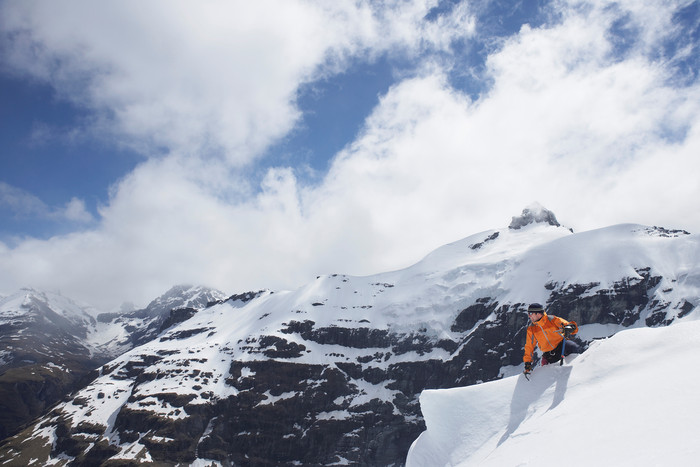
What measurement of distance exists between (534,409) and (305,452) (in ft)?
682

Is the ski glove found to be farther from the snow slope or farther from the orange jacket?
the snow slope

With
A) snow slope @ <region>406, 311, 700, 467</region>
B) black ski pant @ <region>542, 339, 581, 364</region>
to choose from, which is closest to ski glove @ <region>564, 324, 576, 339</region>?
black ski pant @ <region>542, 339, 581, 364</region>

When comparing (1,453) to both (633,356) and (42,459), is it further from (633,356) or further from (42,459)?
(633,356)

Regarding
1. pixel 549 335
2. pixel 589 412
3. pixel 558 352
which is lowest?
pixel 589 412

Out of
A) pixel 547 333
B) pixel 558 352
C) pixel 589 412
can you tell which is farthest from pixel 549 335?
pixel 589 412

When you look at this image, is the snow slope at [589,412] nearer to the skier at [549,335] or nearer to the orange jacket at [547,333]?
the skier at [549,335]

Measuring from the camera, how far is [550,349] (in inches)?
512

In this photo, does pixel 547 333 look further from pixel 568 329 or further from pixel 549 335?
pixel 568 329

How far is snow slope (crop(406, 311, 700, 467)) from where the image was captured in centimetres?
698

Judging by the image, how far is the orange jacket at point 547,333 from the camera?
1298 cm

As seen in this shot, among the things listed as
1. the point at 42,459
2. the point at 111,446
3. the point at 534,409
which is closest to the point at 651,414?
the point at 534,409

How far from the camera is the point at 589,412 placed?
29.7ft

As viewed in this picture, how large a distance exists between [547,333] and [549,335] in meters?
0.08

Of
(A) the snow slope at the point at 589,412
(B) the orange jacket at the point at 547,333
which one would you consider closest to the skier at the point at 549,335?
(B) the orange jacket at the point at 547,333
